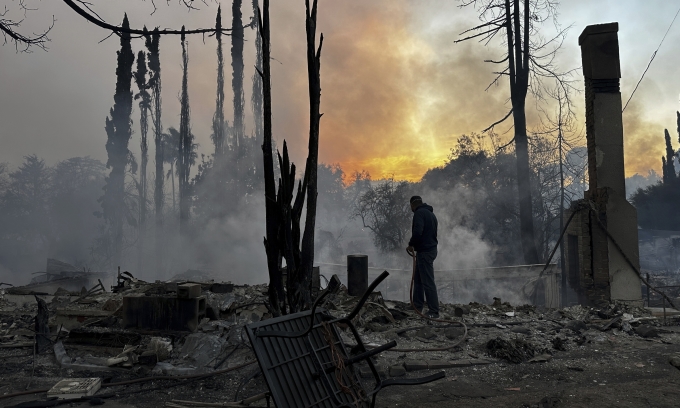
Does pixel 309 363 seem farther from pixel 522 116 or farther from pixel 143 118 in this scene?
pixel 143 118

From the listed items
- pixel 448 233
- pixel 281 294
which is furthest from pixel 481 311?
pixel 448 233

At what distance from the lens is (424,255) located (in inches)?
291

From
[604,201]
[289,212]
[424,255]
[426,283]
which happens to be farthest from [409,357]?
[604,201]

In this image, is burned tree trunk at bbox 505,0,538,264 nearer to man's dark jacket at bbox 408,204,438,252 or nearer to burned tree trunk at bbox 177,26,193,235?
man's dark jacket at bbox 408,204,438,252

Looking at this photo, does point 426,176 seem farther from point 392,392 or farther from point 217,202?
point 392,392

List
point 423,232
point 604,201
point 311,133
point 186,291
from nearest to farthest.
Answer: point 311,133, point 186,291, point 423,232, point 604,201

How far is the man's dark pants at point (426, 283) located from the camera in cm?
723

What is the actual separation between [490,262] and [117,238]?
28.8 meters

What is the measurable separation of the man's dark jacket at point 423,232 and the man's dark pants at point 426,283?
114 millimetres

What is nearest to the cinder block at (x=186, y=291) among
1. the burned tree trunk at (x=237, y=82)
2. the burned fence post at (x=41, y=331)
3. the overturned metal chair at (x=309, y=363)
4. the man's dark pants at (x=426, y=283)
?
the burned fence post at (x=41, y=331)

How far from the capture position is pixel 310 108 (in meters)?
4.05

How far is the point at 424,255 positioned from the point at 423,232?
0.41 m

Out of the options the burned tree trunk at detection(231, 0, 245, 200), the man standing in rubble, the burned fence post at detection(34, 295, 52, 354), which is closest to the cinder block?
the burned fence post at detection(34, 295, 52, 354)

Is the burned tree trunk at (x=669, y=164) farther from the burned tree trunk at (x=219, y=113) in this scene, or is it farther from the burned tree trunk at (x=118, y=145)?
the burned tree trunk at (x=118, y=145)
